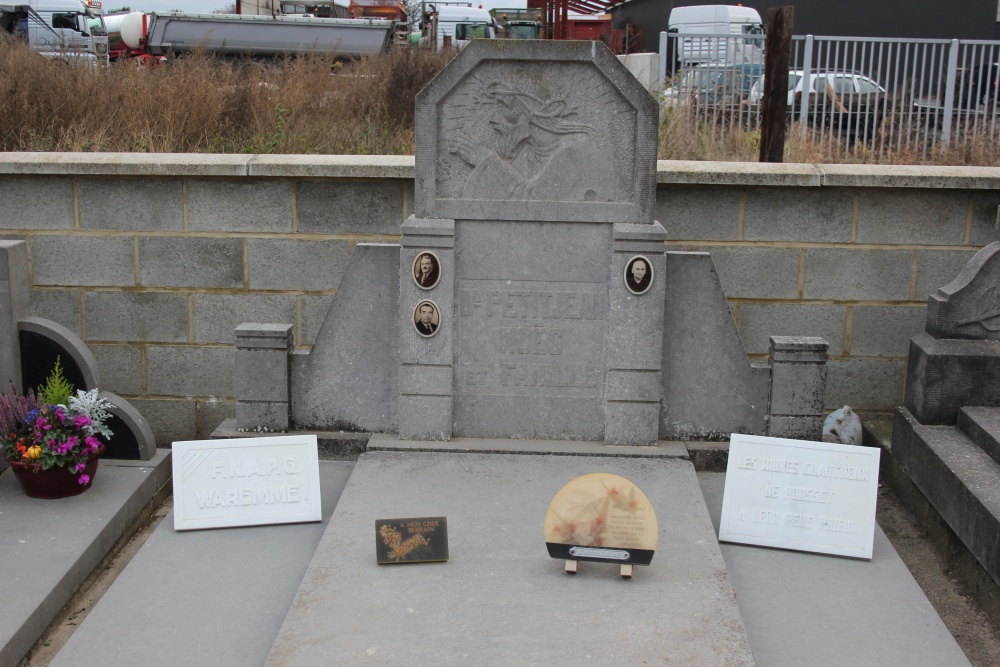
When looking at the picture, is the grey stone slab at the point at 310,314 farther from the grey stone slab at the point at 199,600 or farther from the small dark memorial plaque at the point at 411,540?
the small dark memorial plaque at the point at 411,540

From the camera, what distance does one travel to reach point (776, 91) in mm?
7270

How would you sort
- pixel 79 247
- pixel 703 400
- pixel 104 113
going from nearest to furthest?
pixel 703 400 < pixel 79 247 < pixel 104 113

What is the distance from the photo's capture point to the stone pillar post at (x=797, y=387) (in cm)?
545

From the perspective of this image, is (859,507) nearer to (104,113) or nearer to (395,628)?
(395,628)

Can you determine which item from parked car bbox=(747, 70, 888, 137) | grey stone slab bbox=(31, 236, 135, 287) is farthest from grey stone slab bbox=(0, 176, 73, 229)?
parked car bbox=(747, 70, 888, 137)

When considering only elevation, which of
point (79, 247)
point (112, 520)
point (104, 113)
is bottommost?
point (112, 520)

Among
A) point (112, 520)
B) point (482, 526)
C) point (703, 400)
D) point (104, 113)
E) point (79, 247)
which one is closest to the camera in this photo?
point (482, 526)

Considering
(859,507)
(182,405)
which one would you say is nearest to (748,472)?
(859,507)

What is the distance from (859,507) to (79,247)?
513 centimetres

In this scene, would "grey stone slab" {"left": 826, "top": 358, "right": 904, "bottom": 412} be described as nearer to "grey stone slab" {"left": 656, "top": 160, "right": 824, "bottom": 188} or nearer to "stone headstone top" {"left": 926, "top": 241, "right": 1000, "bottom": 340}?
"stone headstone top" {"left": 926, "top": 241, "right": 1000, "bottom": 340}

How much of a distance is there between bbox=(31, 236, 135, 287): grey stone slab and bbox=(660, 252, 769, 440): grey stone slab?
3.65m

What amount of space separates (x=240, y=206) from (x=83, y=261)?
1.13 metres

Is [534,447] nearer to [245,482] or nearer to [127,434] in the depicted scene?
[245,482]

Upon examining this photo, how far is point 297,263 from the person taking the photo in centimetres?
667
